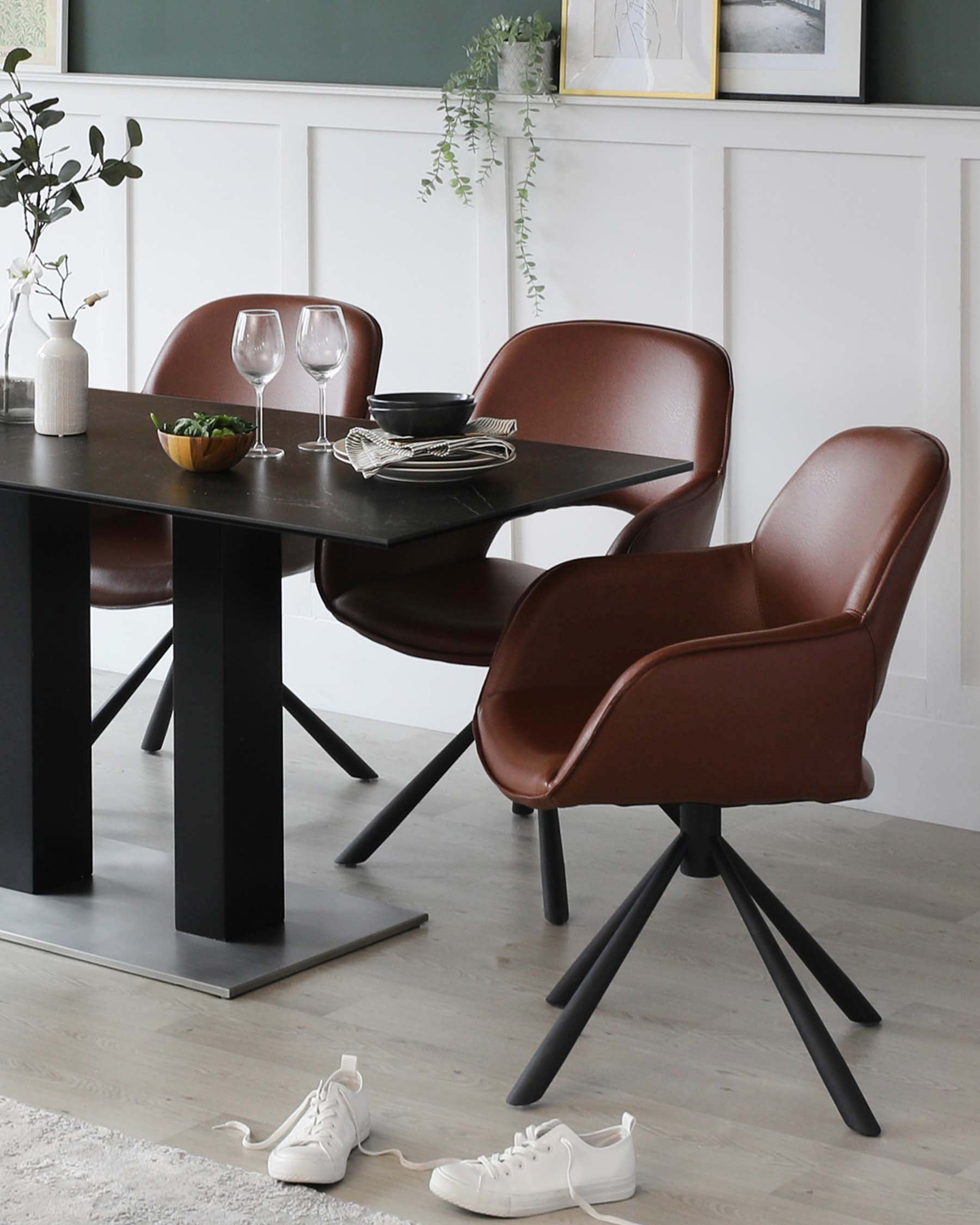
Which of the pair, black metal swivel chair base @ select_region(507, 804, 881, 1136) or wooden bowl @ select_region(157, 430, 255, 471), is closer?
black metal swivel chair base @ select_region(507, 804, 881, 1136)

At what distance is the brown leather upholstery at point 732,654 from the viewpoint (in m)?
2.32

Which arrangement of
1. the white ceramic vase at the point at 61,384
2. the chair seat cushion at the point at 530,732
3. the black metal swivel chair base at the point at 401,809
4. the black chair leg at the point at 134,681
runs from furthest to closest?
the black chair leg at the point at 134,681, the black metal swivel chair base at the point at 401,809, the white ceramic vase at the point at 61,384, the chair seat cushion at the point at 530,732

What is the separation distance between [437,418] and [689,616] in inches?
19.1

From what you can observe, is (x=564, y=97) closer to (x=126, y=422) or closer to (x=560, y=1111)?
(x=126, y=422)

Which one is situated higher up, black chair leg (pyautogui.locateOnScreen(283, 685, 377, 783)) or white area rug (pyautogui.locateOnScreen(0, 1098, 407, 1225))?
black chair leg (pyautogui.locateOnScreen(283, 685, 377, 783))

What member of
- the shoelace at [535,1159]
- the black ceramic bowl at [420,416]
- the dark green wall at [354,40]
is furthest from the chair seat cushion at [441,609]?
the dark green wall at [354,40]

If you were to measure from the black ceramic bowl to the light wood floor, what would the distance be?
0.84m

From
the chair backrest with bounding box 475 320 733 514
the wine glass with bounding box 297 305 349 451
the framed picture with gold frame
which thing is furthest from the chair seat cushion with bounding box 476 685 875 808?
the framed picture with gold frame

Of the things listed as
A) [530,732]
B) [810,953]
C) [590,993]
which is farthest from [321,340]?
[810,953]

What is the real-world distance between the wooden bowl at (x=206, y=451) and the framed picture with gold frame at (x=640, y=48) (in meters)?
1.46

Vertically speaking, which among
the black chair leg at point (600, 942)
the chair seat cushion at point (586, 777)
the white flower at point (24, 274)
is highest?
Answer: the white flower at point (24, 274)

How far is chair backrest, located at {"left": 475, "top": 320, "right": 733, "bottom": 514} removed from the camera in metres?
3.33

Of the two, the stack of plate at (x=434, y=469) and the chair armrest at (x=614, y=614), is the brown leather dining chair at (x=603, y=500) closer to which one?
the chair armrest at (x=614, y=614)

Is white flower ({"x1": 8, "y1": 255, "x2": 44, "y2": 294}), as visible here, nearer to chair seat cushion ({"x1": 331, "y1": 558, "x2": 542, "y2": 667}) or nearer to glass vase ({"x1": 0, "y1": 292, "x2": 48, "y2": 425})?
glass vase ({"x1": 0, "y1": 292, "x2": 48, "y2": 425})
